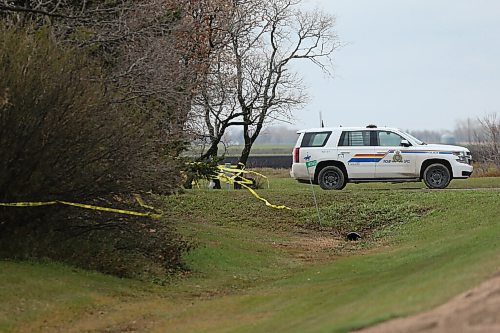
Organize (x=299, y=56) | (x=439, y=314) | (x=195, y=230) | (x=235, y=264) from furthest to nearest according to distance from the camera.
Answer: (x=299, y=56)
(x=195, y=230)
(x=235, y=264)
(x=439, y=314)

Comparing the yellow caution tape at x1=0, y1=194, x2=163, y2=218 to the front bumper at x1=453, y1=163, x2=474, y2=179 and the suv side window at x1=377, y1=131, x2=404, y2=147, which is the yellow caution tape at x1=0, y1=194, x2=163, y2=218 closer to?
the suv side window at x1=377, y1=131, x2=404, y2=147

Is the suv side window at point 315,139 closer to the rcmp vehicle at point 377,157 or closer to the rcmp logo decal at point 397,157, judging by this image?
the rcmp vehicle at point 377,157

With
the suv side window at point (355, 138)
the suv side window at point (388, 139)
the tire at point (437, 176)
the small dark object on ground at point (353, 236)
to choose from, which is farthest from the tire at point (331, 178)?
the small dark object on ground at point (353, 236)

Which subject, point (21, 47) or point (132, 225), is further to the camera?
point (132, 225)

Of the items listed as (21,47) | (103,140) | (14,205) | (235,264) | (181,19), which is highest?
(181,19)

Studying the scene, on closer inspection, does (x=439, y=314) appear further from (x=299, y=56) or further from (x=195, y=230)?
(x=299, y=56)

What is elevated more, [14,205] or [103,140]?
[103,140]

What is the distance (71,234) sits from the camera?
16781 millimetres

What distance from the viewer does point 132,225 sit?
58.1 feet

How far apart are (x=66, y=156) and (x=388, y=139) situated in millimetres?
14218

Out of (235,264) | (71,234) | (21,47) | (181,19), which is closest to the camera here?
(21,47)

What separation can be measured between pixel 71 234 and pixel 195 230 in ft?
21.8

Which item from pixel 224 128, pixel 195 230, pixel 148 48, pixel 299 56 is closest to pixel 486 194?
pixel 195 230

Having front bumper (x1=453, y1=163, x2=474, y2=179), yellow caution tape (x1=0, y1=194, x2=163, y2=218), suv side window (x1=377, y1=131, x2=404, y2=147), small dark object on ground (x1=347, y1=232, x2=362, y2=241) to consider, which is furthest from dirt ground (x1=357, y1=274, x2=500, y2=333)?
front bumper (x1=453, y1=163, x2=474, y2=179)
